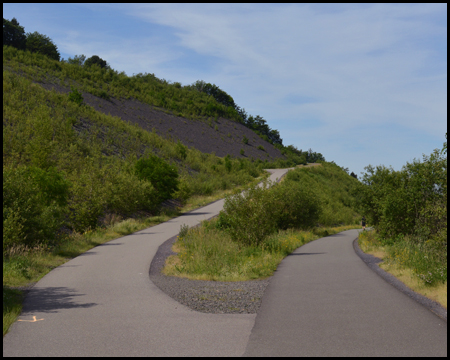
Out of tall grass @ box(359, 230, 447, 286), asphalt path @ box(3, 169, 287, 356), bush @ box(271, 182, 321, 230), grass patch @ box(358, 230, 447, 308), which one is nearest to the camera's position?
asphalt path @ box(3, 169, 287, 356)

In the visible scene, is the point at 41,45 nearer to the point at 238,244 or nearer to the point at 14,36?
the point at 14,36

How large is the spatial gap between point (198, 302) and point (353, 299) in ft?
11.4

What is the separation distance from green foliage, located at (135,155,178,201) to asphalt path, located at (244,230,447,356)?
24.4m

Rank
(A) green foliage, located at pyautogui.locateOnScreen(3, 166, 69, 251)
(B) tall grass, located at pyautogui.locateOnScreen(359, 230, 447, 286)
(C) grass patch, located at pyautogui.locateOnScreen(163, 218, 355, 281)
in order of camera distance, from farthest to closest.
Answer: (A) green foliage, located at pyautogui.locateOnScreen(3, 166, 69, 251) < (C) grass patch, located at pyautogui.locateOnScreen(163, 218, 355, 281) < (B) tall grass, located at pyautogui.locateOnScreen(359, 230, 447, 286)

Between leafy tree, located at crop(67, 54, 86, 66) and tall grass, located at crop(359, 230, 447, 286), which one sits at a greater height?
leafy tree, located at crop(67, 54, 86, 66)

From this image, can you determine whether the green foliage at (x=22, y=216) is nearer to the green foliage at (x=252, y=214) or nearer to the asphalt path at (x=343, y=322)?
the green foliage at (x=252, y=214)

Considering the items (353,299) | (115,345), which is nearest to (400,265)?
(353,299)

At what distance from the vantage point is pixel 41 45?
81812 mm

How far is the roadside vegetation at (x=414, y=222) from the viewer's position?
10508 millimetres

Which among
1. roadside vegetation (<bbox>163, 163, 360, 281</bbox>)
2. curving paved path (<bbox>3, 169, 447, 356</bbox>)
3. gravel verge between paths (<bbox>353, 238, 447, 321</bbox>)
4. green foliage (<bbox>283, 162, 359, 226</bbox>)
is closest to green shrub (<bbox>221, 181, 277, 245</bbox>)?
roadside vegetation (<bbox>163, 163, 360, 281</bbox>)

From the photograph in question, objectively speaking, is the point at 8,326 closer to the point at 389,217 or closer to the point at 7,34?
the point at 389,217

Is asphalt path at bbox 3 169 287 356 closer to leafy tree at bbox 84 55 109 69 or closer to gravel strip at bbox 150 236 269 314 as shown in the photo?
gravel strip at bbox 150 236 269 314

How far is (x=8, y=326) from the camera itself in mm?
6598

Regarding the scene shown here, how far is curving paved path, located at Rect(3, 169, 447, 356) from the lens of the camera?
561 cm
